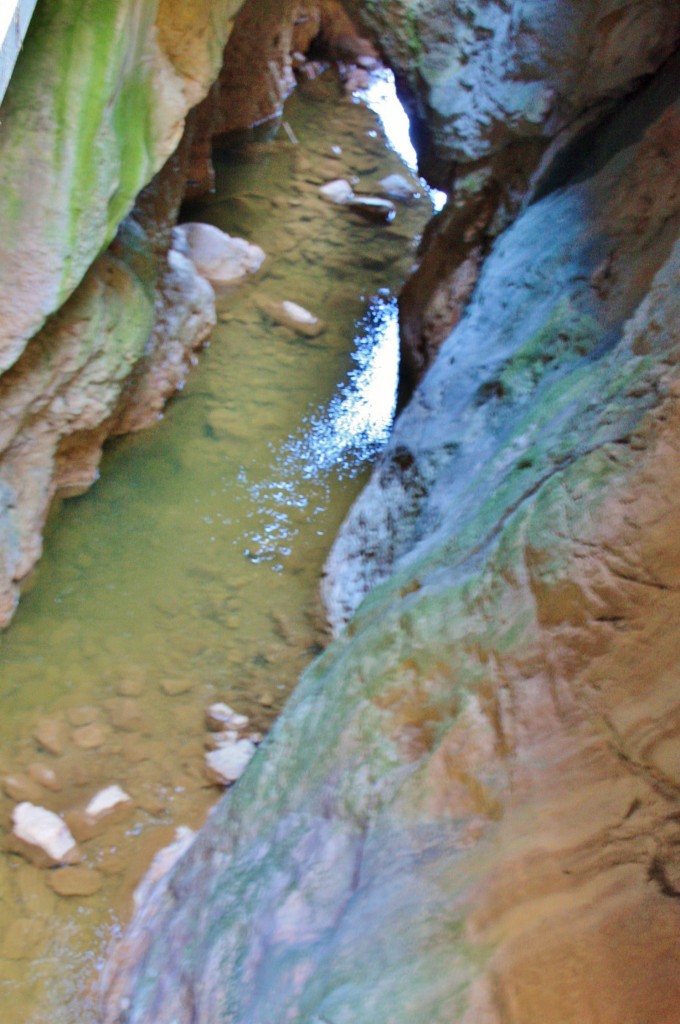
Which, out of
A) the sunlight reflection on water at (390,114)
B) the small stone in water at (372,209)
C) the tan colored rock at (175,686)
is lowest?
the tan colored rock at (175,686)

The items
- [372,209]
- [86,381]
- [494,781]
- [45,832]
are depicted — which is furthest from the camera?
[372,209]

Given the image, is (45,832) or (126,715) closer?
(45,832)

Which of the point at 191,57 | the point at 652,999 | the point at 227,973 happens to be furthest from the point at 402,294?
the point at 652,999

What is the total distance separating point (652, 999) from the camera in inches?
62.4

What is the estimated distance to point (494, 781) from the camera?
197 cm

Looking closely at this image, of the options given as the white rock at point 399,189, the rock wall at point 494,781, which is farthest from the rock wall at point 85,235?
the white rock at point 399,189

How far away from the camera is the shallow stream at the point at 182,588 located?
3.30 m

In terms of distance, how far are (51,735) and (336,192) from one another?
6242 mm

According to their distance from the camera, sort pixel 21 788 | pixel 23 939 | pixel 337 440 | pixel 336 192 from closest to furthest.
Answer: pixel 23 939 → pixel 21 788 → pixel 337 440 → pixel 336 192

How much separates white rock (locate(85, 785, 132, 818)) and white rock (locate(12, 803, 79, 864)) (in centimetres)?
12

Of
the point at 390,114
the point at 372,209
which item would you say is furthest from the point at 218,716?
the point at 390,114

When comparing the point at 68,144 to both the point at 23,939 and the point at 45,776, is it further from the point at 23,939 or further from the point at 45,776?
the point at 23,939

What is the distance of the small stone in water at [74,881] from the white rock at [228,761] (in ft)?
1.97

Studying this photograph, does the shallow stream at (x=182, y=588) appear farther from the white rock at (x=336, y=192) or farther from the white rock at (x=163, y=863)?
the white rock at (x=336, y=192)
